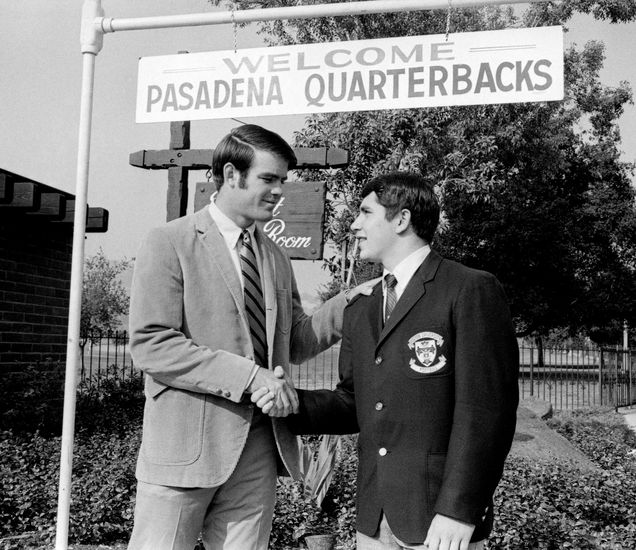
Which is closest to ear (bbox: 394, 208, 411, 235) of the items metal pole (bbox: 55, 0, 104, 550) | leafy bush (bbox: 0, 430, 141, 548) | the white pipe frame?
the white pipe frame

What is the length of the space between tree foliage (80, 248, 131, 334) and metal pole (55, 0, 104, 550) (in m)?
32.5

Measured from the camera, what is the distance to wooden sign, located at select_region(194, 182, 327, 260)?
21.4ft

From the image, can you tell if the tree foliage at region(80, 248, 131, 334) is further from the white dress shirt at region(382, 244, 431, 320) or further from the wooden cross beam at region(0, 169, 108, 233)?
the white dress shirt at region(382, 244, 431, 320)

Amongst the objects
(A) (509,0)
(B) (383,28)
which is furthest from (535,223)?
(A) (509,0)

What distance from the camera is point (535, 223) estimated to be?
2648cm

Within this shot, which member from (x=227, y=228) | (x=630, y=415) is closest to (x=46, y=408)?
(x=227, y=228)

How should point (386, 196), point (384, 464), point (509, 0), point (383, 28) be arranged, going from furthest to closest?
point (383, 28) → point (509, 0) → point (386, 196) → point (384, 464)

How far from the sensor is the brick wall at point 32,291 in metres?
8.91

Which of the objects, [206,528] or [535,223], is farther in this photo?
[535,223]

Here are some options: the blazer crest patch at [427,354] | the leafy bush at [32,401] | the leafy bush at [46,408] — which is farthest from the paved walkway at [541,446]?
the blazer crest patch at [427,354]

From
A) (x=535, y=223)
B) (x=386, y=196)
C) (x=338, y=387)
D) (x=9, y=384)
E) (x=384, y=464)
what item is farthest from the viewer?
(x=535, y=223)

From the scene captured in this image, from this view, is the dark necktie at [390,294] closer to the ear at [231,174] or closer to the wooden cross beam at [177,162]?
the ear at [231,174]

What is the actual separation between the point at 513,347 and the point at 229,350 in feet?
A: 3.21

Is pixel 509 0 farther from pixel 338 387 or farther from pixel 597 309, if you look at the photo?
pixel 597 309
